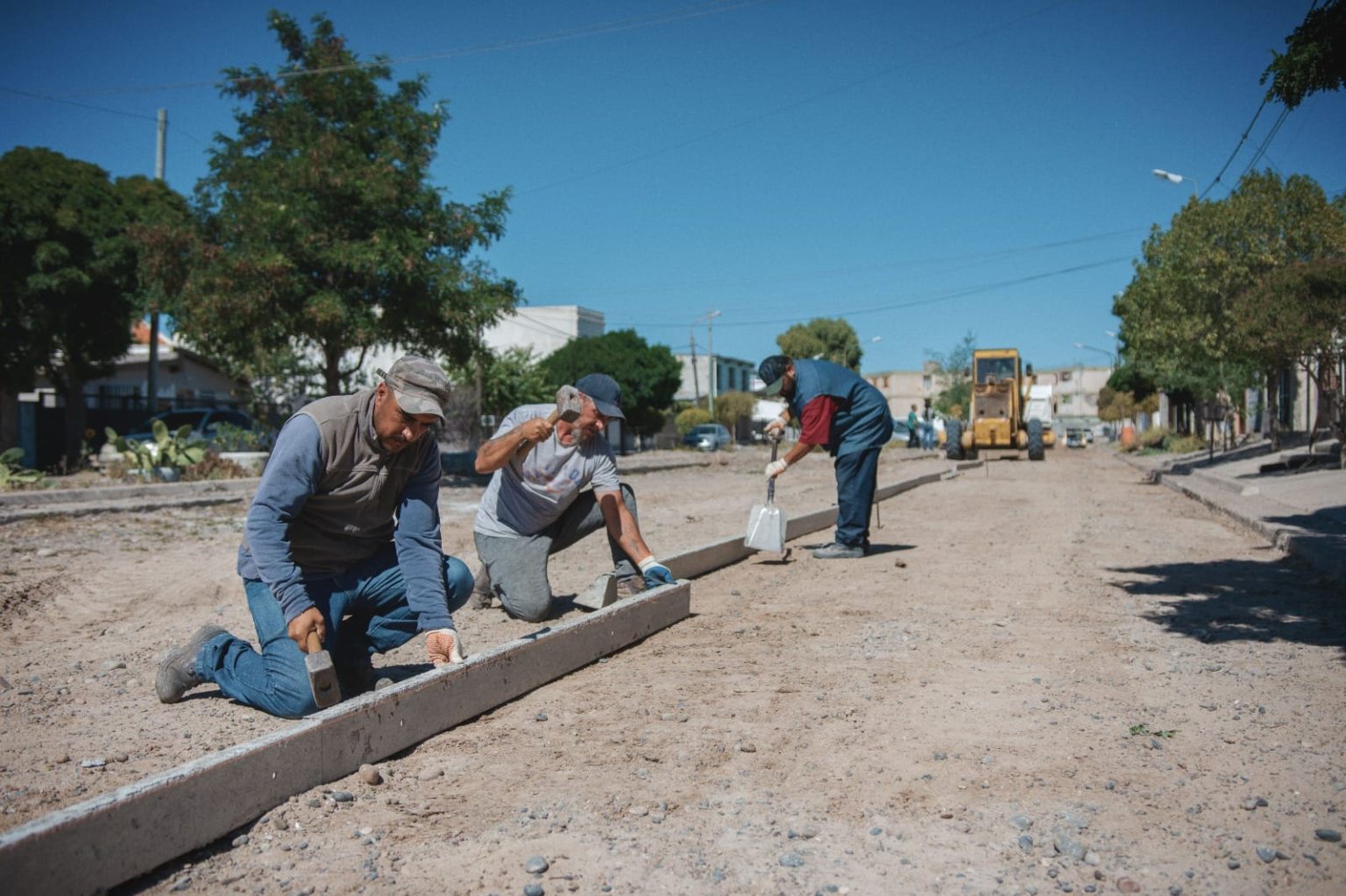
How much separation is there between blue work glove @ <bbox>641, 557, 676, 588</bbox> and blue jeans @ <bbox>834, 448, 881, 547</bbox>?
269cm

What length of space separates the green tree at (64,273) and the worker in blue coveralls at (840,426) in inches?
756

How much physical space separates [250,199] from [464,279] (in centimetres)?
369

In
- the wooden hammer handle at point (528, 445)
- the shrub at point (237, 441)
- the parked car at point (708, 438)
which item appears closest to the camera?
the wooden hammer handle at point (528, 445)

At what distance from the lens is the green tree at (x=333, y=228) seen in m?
16.6

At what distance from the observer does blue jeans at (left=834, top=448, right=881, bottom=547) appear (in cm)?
855

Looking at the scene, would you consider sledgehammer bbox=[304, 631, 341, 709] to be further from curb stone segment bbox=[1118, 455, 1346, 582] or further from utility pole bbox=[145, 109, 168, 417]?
utility pole bbox=[145, 109, 168, 417]

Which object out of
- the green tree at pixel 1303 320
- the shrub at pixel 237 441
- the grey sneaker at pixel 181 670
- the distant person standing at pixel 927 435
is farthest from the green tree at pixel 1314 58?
the distant person standing at pixel 927 435

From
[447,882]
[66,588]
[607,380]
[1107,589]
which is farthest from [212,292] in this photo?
[447,882]

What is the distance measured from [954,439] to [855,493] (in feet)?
69.6

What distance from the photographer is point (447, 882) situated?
8.93ft

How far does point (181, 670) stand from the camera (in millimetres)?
4199

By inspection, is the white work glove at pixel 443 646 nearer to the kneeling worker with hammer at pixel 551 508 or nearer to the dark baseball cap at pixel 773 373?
the kneeling worker with hammer at pixel 551 508

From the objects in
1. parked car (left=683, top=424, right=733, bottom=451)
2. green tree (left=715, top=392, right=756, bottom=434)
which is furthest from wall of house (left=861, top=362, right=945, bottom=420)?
parked car (left=683, top=424, right=733, bottom=451)

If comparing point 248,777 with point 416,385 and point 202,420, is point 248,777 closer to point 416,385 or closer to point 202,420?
point 416,385
